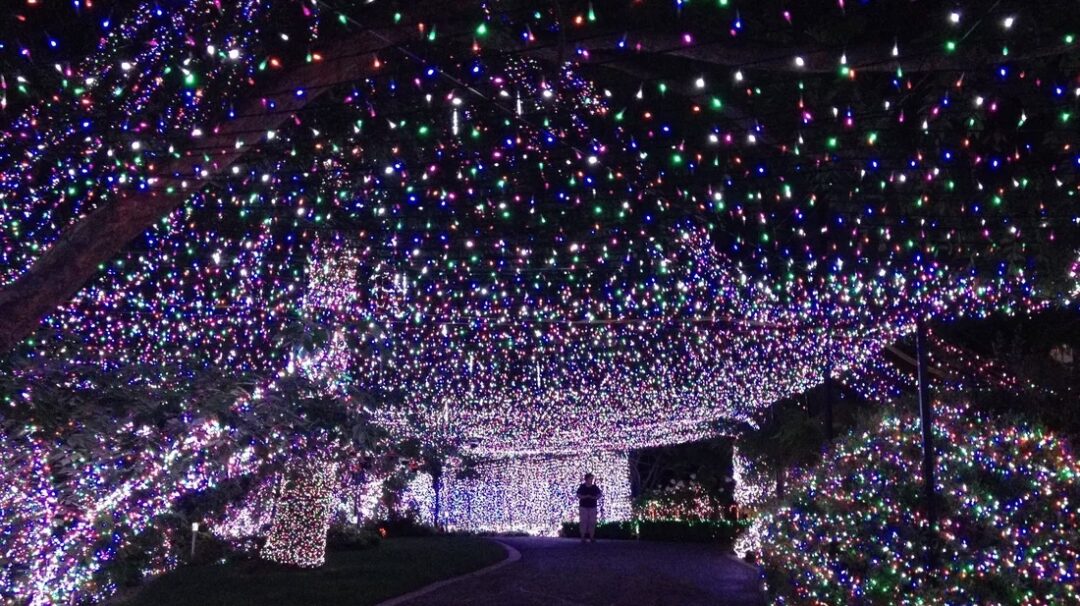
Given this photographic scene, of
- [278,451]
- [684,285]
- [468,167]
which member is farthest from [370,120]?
[684,285]

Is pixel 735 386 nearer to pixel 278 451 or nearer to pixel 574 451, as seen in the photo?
pixel 278 451

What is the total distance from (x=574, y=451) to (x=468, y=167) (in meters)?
19.8

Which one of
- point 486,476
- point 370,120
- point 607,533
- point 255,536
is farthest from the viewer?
point 486,476

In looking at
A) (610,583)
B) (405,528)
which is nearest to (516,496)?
(405,528)

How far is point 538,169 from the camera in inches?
282

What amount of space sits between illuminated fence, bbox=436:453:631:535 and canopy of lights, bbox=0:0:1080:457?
56.5 feet

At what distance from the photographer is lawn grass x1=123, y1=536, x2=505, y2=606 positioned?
28.9 ft

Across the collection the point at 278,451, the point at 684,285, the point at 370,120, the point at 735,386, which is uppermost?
the point at 370,120

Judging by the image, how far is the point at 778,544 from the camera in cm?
764

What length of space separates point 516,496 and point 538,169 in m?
22.1

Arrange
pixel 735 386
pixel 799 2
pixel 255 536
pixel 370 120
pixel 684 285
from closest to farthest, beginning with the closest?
1. pixel 799 2
2. pixel 370 120
3. pixel 684 285
4. pixel 735 386
5. pixel 255 536

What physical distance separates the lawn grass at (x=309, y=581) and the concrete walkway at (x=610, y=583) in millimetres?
545

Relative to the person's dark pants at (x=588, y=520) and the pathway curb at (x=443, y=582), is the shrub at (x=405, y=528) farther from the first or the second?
the pathway curb at (x=443, y=582)

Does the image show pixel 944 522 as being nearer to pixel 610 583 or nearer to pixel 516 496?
pixel 610 583
